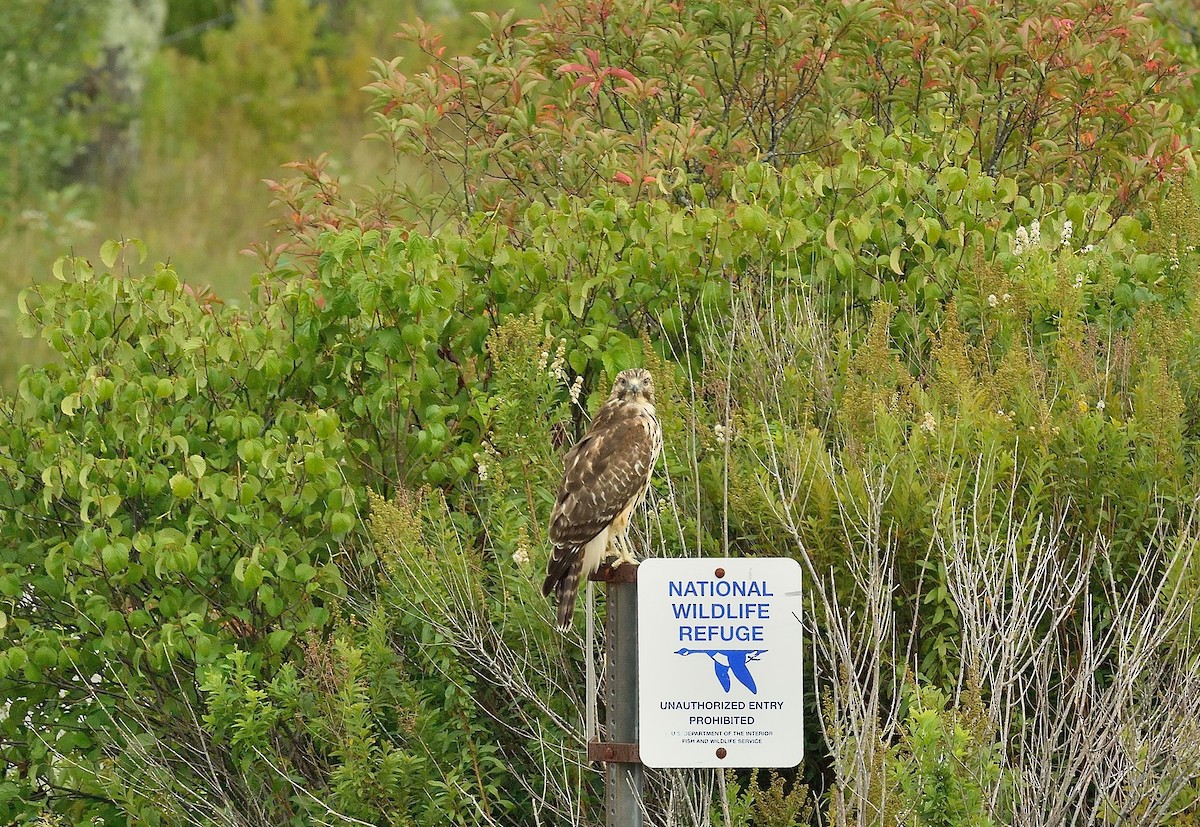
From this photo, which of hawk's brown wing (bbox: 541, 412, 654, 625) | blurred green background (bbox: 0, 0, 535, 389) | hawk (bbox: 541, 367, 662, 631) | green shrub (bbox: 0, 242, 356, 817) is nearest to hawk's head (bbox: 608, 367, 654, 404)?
hawk (bbox: 541, 367, 662, 631)

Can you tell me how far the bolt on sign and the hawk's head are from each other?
1.48 m

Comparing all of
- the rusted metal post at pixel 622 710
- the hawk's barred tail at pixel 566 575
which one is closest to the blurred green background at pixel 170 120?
the hawk's barred tail at pixel 566 575

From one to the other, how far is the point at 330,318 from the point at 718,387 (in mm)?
1436

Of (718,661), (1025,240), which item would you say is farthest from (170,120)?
(718,661)

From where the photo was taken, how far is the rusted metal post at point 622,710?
3.93 m

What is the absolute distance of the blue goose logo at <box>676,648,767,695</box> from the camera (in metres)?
3.83

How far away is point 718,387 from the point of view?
5719 mm

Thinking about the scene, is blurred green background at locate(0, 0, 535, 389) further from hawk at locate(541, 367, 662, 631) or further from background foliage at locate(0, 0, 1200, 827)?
hawk at locate(541, 367, 662, 631)

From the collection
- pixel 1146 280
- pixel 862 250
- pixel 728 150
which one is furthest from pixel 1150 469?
pixel 728 150

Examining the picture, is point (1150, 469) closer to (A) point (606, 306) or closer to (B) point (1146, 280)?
(B) point (1146, 280)

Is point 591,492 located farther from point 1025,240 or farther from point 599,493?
point 1025,240

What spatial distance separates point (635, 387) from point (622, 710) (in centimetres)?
151

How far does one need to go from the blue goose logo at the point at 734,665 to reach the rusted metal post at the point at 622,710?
21 cm

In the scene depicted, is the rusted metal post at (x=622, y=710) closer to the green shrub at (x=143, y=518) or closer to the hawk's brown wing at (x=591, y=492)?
the hawk's brown wing at (x=591, y=492)
